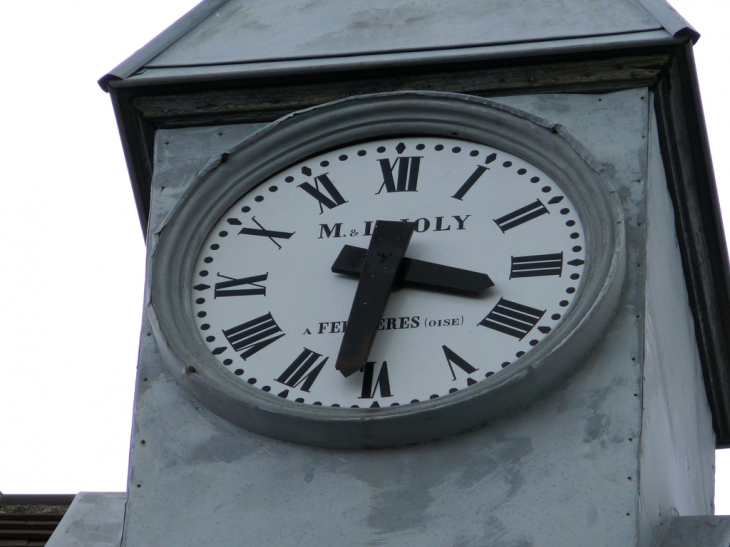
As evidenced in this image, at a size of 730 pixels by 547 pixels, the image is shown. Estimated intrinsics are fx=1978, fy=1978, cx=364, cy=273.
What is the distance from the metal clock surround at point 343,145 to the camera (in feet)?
22.7

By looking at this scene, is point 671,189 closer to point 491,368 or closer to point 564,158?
point 564,158

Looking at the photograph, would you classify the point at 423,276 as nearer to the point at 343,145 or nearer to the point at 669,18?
the point at 343,145

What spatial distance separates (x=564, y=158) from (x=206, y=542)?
2.07 metres

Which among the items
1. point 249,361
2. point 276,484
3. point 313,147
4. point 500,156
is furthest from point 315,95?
point 276,484

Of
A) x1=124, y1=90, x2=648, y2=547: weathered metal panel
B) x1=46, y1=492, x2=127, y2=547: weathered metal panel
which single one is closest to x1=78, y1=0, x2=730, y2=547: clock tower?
x1=124, y1=90, x2=648, y2=547: weathered metal panel

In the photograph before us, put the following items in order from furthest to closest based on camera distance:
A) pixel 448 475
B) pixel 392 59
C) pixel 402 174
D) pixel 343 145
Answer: pixel 392 59, pixel 343 145, pixel 402 174, pixel 448 475

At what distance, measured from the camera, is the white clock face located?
7141 millimetres

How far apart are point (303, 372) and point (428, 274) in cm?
62

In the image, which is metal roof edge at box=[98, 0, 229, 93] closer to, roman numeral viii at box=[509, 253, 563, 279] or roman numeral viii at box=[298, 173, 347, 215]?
roman numeral viii at box=[298, 173, 347, 215]

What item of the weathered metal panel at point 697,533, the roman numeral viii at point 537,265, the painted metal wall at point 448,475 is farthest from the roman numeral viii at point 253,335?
the weathered metal panel at point 697,533

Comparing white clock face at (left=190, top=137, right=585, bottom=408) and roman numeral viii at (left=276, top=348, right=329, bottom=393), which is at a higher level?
white clock face at (left=190, top=137, right=585, bottom=408)

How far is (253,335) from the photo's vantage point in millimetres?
7398

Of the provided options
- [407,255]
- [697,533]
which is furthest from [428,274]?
[697,533]

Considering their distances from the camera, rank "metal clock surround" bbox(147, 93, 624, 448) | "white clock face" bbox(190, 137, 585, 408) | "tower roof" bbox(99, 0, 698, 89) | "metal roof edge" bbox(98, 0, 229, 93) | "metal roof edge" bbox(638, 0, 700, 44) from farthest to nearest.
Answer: "metal roof edge" bbox(98, 0, 229, 93) → "tower roof" bbox(99, 0, 698, 89) → "metal roof edge" bbox(638, 0, 700, 44) → "white clock face" bbox(190, 137, 585, 408) → "metal clock surround" bbox(147, 93, 624, 448)
